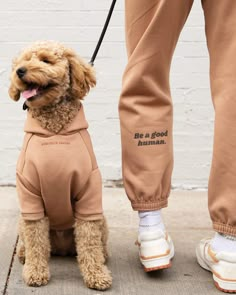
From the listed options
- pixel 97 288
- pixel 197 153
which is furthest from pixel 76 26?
pixel 97 288

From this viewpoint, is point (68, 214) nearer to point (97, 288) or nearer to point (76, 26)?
point (97, 288)

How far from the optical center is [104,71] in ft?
14.1

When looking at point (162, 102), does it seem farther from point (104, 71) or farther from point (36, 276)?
point (104, 71)

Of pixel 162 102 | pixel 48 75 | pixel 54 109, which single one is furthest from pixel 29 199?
pixel 162 102

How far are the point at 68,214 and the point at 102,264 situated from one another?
301 mm

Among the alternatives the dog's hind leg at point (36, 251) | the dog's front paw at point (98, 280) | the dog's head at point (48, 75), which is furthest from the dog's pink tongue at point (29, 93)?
the dog's front paw at point (98, 280)

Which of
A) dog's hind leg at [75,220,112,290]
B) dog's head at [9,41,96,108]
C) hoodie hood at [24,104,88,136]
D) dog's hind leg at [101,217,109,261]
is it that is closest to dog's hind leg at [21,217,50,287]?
dog's hind leg at [75,220,112,290]

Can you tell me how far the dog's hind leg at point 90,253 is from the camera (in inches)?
109

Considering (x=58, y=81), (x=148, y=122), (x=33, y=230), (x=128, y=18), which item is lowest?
(x=33, y=230)

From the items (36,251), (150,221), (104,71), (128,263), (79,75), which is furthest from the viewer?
(104,71)

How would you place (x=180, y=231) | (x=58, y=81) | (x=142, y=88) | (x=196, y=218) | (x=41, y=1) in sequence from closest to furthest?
(x=58, y=81)
(x=142, y=88)
(x=180, y=231)
(x=196, y=218)
(x=41, y=1)

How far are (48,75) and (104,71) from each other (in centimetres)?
171

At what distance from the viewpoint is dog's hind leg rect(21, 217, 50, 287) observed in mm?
2775

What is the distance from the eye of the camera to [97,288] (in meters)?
2.75
